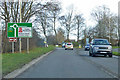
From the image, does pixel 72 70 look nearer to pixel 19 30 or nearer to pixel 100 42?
pixel 100 42

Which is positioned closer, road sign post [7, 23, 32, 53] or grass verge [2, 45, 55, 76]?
grass verge [2, 45, 55, 76]

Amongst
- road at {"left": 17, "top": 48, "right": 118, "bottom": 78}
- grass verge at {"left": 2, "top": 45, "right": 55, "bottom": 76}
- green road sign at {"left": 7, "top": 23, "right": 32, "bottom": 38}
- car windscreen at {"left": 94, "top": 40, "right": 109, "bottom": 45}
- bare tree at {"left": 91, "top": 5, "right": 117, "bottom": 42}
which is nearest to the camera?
road at {"left": 17, "top": 48, "right": 118, "bottom": 78}

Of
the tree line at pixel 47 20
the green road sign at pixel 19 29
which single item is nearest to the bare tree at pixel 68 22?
the tree line at pixel 47 20

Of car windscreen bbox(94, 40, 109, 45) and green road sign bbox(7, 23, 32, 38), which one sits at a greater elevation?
green road sign bbox(7, 23, 32, 38)

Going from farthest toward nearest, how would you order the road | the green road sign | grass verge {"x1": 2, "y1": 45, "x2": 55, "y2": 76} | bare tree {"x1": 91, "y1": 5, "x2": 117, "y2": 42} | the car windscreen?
bare tree {"x1": 91, "y1": 5, "x2": 117, "y2": 42} → the green road sign → the car windscreen → grass verge {"x1": 2, "y1": 45, "x2": 55, "y2": 76} → the road

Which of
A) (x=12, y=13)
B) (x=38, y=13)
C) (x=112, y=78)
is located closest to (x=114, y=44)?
(x=38, y=13)

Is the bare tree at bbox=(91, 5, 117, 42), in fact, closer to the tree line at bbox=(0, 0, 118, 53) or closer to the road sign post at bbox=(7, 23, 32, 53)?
the tree line at bbox=(0, 0, 118, 53)

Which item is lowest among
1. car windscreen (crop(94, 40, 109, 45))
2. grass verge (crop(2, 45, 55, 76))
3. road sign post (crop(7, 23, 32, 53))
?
grass verge (crop(2, 45, 55, 76))

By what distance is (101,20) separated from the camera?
61062mm

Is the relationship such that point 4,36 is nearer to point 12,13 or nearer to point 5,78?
point 12,13

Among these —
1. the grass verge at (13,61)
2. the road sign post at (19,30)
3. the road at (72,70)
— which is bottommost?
the road at (72,70)

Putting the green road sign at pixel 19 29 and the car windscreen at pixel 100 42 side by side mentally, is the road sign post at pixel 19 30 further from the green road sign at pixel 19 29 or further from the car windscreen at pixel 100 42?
the car windscreen at pixel 100 42

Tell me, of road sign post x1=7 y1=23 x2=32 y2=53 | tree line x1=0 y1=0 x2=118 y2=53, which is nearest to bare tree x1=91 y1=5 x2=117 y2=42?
tree line x1=0 y1=0 x2=118 y2=53

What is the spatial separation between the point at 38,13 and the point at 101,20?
30.3 metres
